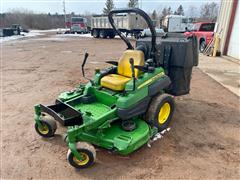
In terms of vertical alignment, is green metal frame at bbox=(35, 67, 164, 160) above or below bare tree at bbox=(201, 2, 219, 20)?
below

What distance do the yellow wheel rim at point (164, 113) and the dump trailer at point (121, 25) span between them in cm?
1537

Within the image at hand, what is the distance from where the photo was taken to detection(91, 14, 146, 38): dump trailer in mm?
19419

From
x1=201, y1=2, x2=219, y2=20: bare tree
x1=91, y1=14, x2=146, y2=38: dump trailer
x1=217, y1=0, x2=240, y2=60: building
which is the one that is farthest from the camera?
x1=201, y1=2, x2=219, y2=20: bare tree

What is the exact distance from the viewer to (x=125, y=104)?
126 inches

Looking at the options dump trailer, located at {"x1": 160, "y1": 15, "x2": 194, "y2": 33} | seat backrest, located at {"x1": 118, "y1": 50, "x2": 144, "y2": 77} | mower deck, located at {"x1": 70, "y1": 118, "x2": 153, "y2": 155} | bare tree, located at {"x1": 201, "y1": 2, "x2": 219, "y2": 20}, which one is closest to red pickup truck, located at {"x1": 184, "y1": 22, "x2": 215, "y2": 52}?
dump trailer, located at {"x1": 160, "y1": 15, "x2": 194, "y2": 33}

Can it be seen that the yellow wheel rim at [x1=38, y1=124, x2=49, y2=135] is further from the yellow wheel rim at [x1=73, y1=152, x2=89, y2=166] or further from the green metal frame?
the yellow wheel rim at [x1=73, y1=152, x2=89, y2=166]

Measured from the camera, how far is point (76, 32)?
109ft

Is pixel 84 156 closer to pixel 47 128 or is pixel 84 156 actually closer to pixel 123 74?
pixel 47 128

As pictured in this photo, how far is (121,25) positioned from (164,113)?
17.8 m

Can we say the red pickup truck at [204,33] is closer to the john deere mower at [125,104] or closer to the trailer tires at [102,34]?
the john deere mower at [125,104]

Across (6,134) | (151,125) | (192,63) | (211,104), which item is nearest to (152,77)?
(151,125)

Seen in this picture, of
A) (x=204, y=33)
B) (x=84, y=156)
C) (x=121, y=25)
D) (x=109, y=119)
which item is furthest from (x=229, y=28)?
(x=121, y=25)

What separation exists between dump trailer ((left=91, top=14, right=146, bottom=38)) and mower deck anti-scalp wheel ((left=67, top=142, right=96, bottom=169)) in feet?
54.4

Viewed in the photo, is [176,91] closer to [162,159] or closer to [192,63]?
[192,63]
